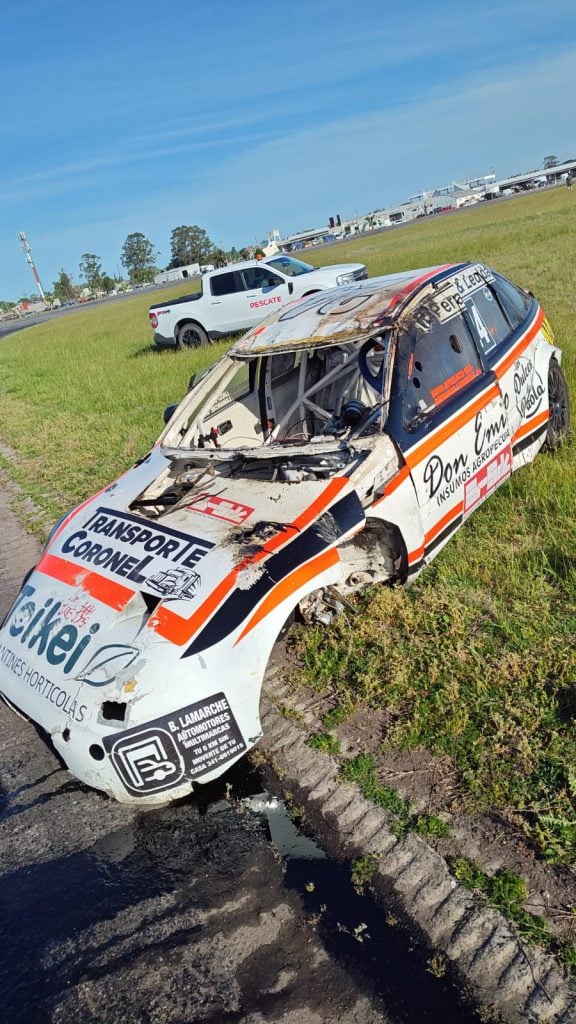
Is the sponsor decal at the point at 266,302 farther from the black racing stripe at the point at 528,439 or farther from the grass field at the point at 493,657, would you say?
the black racing stripe at the point at 528,439

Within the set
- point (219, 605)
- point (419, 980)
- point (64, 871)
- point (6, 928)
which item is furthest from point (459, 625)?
point (6, 928)

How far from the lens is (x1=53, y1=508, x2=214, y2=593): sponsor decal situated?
3193mm

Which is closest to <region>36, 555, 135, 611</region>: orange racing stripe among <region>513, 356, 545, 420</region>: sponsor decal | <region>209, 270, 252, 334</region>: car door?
<region>513, 356, 545, 420</region>: sponsor decal

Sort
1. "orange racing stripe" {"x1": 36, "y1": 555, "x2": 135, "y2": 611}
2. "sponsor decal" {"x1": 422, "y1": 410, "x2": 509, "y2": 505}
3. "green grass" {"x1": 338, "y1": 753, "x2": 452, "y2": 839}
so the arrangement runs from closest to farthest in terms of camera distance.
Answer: "green grass" {"x1": 338, "y1": 753, "x2": 452, "y2": 839}
"orange racing stripe" {"x1": 36, "y1": 555, "x2": 135, "y2": 611}
"sponsor decal" {"x1": 422, "y1": 410, "x2": 509, "y2": 505}

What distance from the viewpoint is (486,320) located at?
457cm

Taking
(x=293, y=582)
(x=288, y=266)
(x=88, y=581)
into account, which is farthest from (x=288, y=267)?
(x=293, y=582)

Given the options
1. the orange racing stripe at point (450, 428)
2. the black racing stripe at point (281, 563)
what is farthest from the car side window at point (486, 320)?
the black racing stripe at point (281, 563)

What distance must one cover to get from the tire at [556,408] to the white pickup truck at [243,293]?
29.1ft

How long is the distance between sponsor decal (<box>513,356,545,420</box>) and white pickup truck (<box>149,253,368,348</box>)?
370 inches

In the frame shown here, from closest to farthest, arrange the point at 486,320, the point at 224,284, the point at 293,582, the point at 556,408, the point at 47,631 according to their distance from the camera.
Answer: the point at 293,582, the point at 47,631, the point at 486,320, the point at 556,408, the point at 224,284

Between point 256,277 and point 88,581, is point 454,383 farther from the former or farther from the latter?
point 256,277

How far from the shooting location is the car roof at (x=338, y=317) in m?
4.04

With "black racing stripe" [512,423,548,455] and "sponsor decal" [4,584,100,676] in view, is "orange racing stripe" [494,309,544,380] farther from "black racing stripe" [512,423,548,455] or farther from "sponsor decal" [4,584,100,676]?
"sponsor decal" [4,584,100,676]

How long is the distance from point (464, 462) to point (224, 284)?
1155cm
